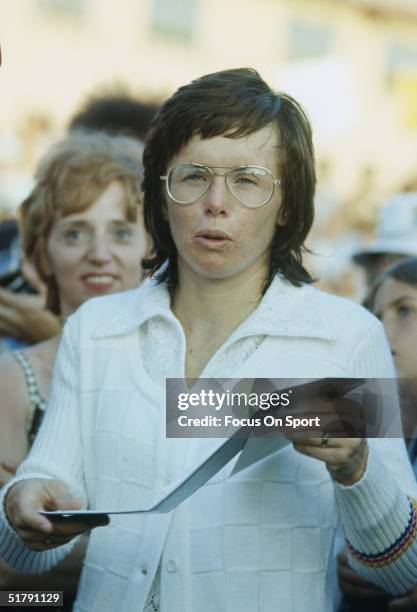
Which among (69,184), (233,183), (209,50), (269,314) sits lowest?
(269,314)

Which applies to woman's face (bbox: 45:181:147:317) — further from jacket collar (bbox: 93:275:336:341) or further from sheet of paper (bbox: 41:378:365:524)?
sheet of paper (bbox: 41:378:365:524)

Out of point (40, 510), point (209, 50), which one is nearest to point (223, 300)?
point (40, 510)

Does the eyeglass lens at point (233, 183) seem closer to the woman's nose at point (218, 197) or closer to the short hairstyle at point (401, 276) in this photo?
the woman's nose at point (218, 197)

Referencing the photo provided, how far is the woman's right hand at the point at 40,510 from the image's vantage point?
1138mm

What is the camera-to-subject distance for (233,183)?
1.19 meters

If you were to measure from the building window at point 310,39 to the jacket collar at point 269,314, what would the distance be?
5.98 m

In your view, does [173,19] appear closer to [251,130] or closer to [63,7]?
[63,7]

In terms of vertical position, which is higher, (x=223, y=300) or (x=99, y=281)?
(x=99, y=281)

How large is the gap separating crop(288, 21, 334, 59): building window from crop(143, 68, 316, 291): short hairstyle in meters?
5.94

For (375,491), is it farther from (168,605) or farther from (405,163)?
(405,163)

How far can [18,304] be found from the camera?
2.07m

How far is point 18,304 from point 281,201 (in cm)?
94

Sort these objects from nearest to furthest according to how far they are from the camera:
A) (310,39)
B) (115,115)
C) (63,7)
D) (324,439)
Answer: (324,439)
(115,115)
(310,39)
(63,7)

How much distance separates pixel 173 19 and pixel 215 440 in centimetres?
815
